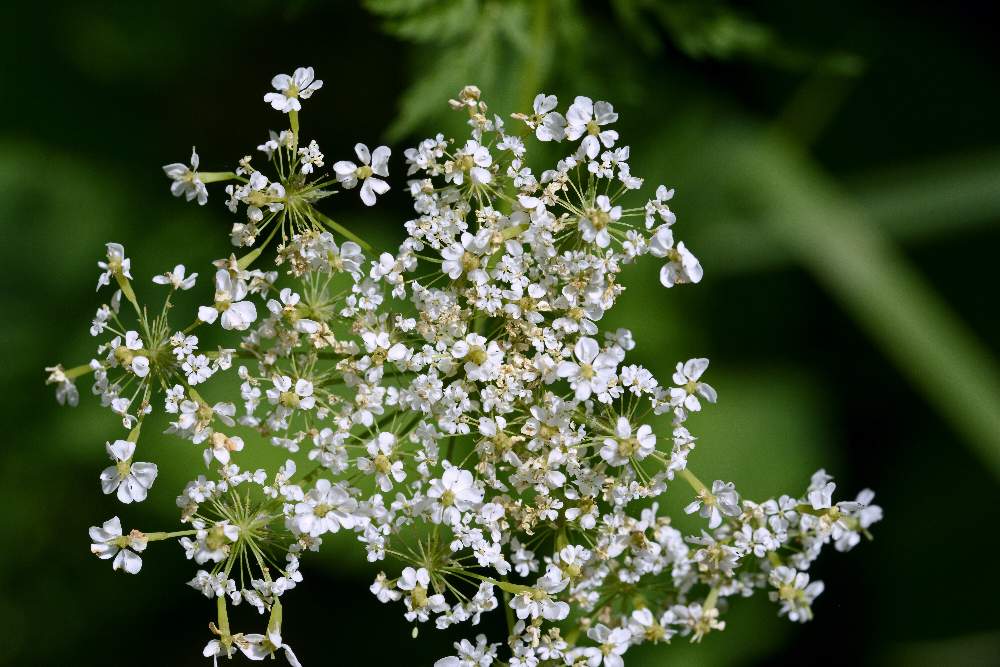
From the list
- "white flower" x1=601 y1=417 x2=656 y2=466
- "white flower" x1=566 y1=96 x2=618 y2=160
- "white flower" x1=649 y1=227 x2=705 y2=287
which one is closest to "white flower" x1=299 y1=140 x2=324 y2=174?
"white flower" x1=566 y1=96 x2=618 y2=160

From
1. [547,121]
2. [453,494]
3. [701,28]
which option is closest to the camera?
[453,494]

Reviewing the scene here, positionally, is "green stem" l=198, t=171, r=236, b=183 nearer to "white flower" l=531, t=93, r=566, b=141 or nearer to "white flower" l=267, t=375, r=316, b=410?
"white flower" l=267, t=375, r=316, b=410

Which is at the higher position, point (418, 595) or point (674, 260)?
point (674, 260)

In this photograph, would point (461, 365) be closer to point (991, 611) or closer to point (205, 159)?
point (205, 159)

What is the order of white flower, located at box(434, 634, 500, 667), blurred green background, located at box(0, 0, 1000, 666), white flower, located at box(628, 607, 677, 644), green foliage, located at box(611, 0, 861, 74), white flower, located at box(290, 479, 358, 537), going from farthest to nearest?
1. blurred green background, located at box(0, 0, 1000, 666)
2. green foliage, located at box(611, 0, 861, 74)
3. white flower, located at box(628, 607, 677, 644)
4. white flower, located at box(434, 634, 500, 667)
5. white flower, located at box(290, 479, 358, 537)

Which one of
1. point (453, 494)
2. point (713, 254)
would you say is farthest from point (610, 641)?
point (713, 254)

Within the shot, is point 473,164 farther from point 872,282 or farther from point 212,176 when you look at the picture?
point 872,282

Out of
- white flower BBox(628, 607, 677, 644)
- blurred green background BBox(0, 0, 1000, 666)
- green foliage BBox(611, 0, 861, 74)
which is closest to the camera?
white flower BBox(628, 607, 677, 644)

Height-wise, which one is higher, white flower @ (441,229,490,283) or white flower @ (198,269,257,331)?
white flower @ (441,229,490,283)
